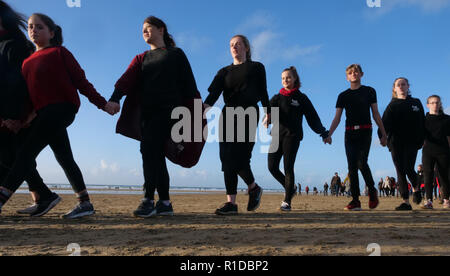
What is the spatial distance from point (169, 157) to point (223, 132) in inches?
30.4

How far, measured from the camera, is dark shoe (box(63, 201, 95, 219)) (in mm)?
3732

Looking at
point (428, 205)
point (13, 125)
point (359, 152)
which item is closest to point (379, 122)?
point (359, 152)

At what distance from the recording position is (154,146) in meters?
3.74

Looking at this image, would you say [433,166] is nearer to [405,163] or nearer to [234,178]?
[405,163]

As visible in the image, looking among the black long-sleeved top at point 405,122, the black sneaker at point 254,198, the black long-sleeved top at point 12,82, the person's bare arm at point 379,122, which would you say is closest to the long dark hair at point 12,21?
the black long-sleeved top at point 12,82

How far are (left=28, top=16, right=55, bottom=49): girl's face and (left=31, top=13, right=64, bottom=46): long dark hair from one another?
4 cm

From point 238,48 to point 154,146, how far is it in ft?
5.73

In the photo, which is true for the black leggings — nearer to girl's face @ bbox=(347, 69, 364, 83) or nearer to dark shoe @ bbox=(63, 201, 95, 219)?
dark shoe @ bbox=(63, 201, 95, 219)

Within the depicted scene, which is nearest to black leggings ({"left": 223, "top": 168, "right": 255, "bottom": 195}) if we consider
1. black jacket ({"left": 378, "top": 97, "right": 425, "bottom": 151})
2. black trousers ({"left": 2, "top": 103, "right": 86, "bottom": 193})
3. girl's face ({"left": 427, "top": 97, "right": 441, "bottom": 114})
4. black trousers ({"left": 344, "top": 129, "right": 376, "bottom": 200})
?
black trousers ({"left": 344, "top": 129, "right": 376, "bottom": 200})

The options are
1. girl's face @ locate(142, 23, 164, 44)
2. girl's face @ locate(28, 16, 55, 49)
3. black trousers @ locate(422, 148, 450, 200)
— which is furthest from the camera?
black trousers @ locate(422, 148, 450, 200)

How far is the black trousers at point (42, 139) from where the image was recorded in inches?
133

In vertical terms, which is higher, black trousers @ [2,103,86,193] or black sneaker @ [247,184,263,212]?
black trousers @ [2,103,86,193]
